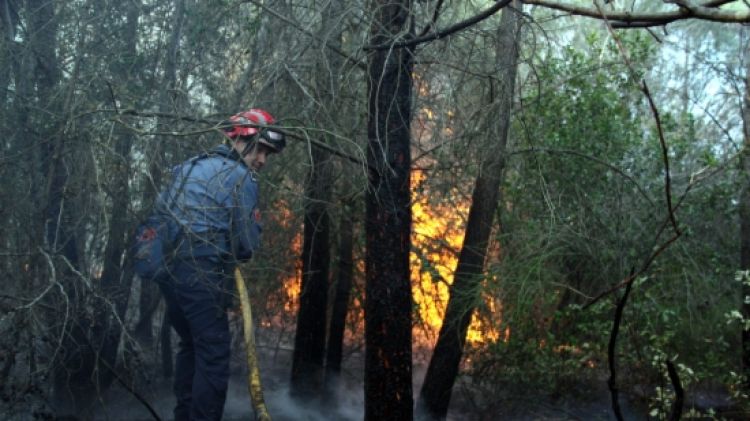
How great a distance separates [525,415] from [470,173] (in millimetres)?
2289

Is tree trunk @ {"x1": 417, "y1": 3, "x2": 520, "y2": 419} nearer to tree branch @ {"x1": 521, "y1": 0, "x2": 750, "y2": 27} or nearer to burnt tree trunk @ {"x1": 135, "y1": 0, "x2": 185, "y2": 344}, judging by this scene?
burnt tree trunk @ {"x1": 135, "y1": 0, "x2": 185, "y2": 344}

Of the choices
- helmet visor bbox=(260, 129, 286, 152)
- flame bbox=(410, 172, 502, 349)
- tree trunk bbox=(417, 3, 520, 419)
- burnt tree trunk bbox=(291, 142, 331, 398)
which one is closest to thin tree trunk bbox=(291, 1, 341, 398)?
burnt tree trunk bbox=(291, 142, 331, 398)

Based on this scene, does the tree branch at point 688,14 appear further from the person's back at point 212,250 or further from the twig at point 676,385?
the person's back at point 212,250

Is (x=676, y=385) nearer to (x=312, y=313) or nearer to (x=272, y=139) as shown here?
(x=272, y=139)

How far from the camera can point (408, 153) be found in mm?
5535

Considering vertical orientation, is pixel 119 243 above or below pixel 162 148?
below

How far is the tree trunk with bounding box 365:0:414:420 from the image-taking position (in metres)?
5.45

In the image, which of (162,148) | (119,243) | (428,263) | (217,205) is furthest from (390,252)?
(119,243)

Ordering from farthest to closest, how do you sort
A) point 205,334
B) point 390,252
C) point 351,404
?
1. point 351,404
2. point 390,252
3. point 205,334

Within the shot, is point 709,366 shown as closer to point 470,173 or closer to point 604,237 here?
point 604,237

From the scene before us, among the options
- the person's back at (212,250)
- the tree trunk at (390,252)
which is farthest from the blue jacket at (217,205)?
the tree trunk at (390,252)

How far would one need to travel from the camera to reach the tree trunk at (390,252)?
5453 millimetres

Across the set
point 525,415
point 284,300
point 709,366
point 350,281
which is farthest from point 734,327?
point 284,300

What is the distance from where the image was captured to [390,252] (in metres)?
5.45
